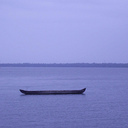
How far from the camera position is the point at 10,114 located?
124 feet

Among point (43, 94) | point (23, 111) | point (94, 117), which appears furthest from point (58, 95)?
point (94, 117)

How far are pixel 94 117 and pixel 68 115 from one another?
10.9 ft

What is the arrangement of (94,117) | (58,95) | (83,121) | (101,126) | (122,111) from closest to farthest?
(101,126) < (83,121) < (94,117) < (122,111) < (58,95)

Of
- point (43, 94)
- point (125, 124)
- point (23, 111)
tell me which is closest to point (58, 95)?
point (43, 94)

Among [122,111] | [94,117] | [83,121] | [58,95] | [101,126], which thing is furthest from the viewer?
[58,95]

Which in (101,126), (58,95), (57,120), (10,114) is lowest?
(101,126)

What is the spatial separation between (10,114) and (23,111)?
2.90 m

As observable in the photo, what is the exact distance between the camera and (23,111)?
40344mm

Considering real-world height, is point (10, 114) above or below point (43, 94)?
below

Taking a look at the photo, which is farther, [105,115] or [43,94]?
[43,94]

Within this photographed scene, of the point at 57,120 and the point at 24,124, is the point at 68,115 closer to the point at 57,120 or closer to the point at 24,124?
the point at 57,120

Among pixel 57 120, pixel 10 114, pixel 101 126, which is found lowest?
pixel 101 126

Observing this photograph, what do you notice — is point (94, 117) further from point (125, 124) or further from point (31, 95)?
point (31, 95)

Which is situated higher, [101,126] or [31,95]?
[31,95]
